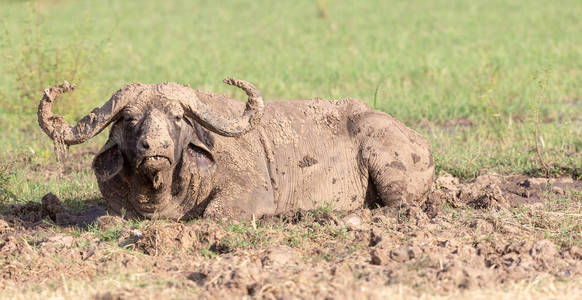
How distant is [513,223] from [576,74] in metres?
6.66

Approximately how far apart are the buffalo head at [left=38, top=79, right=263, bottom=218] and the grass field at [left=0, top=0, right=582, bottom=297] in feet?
3.46

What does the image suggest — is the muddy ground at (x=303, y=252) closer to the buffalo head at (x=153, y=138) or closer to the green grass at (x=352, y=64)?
the buffalo head at (x=153, y=138)

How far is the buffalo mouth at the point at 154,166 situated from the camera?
5.08 metres

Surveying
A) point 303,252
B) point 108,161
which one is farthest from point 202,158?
point 303,252

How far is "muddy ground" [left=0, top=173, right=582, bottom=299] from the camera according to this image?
4449mm

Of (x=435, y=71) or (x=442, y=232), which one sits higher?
(x=435, y=71)

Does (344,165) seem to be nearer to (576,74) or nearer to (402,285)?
(402,285)

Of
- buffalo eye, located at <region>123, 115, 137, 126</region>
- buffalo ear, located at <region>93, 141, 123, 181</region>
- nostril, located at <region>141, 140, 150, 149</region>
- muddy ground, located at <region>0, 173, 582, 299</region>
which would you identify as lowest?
muddy ground, located at <region>0, 173, 582, 299</region>

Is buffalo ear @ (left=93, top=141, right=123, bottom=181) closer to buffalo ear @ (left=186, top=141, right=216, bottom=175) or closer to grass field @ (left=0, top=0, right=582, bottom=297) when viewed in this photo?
buffalo ear @ (left=186, top=141, right=216, bottom=175)

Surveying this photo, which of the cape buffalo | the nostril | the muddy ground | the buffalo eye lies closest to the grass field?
the cape buffalo

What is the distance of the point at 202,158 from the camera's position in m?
5.82

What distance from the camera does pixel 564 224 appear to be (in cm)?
559

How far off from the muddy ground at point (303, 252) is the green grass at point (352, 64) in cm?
126

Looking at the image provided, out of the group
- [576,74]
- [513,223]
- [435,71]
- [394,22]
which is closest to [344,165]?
[513,223]
